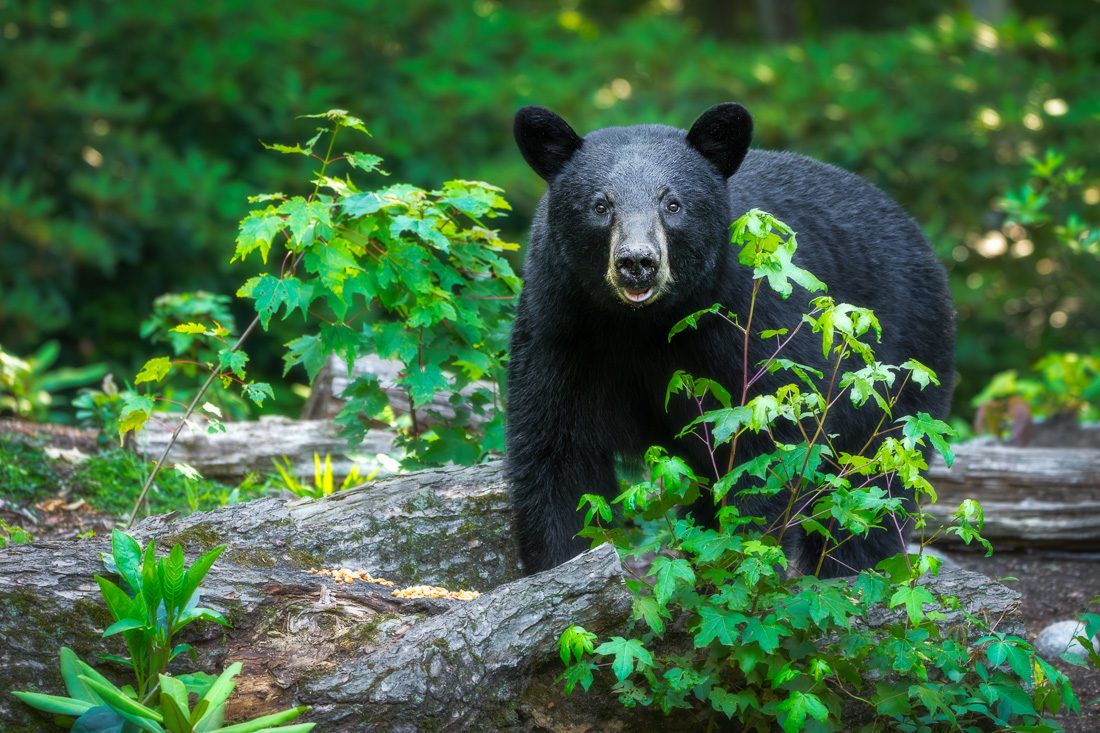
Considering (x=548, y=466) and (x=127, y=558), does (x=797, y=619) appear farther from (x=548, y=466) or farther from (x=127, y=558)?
(x=127, y=558)

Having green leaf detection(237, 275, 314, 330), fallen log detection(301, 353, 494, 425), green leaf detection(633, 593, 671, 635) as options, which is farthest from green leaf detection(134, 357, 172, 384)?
green leaf detection(633, 593, 671, 635)

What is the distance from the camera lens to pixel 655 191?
3.81m

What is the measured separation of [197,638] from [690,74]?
9.43 meters

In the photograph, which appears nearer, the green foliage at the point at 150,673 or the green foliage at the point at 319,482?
the green foliage at the point at 150,673

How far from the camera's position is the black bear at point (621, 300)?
3795mm

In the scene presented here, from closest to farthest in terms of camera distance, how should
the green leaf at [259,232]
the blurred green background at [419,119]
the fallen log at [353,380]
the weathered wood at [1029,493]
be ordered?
the green leaf at [259,232] < the weathered wood at [1029,493] < the fallen log at [353,380] < the blurred green background at [419,119]

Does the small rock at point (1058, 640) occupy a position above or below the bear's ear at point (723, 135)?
below

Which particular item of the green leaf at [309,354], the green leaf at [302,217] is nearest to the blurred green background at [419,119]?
→ the green leaf at [309,354]

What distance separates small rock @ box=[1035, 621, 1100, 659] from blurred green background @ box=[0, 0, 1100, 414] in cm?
618

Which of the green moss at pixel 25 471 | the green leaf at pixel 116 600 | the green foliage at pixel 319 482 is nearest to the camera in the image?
the green leaf at pixel 116 600

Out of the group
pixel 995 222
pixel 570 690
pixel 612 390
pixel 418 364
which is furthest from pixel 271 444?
pixel 995 222

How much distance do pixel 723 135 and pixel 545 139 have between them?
576 mm

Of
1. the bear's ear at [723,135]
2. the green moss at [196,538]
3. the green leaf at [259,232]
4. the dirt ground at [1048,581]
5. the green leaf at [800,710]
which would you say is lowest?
the dirt ground at [1048,581]

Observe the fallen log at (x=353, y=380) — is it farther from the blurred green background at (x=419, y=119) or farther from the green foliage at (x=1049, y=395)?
the blurred green background at (x=419, y=119)
